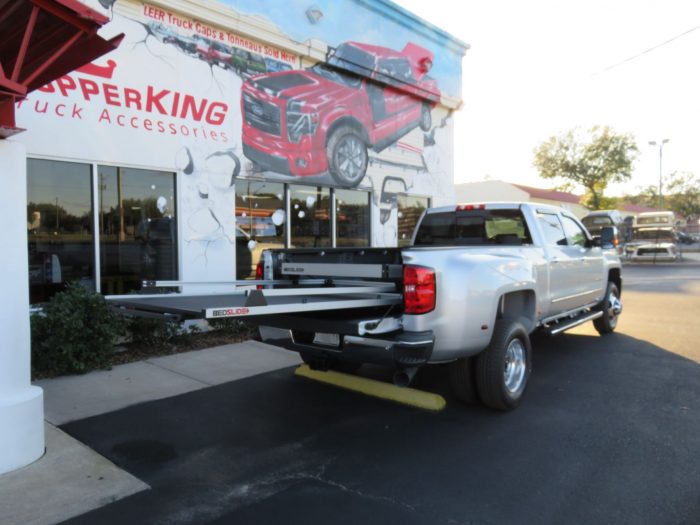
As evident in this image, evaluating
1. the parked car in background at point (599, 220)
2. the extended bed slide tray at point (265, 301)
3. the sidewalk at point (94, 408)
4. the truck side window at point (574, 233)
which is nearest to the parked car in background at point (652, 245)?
the parked car in background at point (599, 220)

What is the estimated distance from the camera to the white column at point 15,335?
3758 mm

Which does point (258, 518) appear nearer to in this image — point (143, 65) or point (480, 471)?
point (480, 471)

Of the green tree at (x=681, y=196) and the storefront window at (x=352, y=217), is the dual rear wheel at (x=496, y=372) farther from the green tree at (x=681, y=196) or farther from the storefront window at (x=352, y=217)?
the green tree at (x=681, y=196)

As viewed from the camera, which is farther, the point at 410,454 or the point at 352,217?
the point at 352,217

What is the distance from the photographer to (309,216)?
10.5m

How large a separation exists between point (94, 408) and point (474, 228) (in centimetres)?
456

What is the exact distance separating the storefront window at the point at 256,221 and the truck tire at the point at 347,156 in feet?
4.70

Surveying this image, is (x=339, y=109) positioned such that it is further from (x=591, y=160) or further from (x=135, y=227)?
(x=591, y=160)

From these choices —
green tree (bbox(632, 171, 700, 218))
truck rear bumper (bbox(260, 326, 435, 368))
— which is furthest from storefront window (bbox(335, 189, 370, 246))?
green tree (bbox(632, 171, 700, 218))

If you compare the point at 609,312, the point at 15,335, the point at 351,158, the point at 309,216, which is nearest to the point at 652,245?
the point at 609,312

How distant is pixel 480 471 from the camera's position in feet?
12.3

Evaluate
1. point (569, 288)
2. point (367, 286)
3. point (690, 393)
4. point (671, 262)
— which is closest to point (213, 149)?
point (367, 286)

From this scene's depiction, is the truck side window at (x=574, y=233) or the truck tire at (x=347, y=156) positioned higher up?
the truck tire at (x=347, y=156)

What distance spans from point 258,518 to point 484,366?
2.39m
